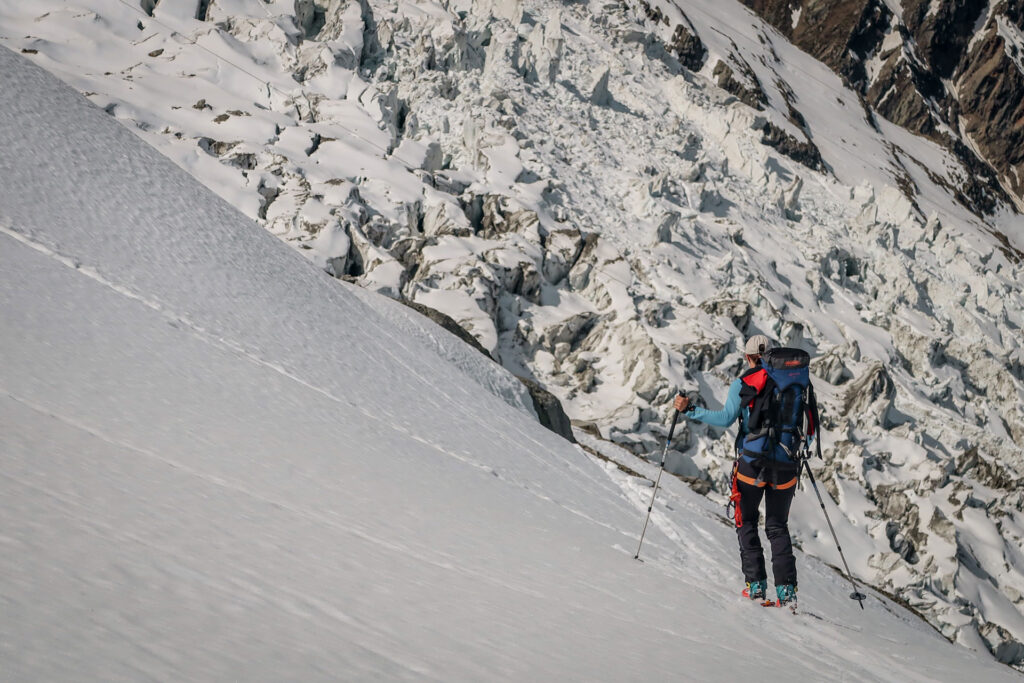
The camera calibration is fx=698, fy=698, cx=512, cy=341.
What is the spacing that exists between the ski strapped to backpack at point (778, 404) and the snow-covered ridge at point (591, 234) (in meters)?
12.7

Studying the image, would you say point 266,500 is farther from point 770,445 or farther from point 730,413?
point 770,445

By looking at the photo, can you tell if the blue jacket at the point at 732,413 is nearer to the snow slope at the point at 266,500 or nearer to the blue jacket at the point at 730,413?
the blue jacket at the point at 730,413

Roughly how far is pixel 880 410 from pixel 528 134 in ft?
55.7

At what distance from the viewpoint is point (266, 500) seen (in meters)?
3.30

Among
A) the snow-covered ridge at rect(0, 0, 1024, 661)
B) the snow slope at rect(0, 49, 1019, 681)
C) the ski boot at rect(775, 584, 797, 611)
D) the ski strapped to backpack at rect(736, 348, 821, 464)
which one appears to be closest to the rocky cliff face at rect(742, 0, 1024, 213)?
the snow-covered ridge at rect(0, 0, 1024, 661)

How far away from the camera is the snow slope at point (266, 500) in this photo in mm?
1892

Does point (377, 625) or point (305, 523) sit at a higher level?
point (377, 625)

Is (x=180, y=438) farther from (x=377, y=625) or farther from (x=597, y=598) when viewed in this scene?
(x=597, y=598)

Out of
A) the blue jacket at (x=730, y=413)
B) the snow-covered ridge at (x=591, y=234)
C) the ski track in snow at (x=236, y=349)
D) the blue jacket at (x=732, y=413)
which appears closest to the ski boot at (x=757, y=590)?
the blue jacket at (x=732, y=413)

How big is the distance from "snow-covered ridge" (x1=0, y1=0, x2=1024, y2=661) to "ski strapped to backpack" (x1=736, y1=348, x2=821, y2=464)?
41.7 ft

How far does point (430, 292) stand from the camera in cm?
2005

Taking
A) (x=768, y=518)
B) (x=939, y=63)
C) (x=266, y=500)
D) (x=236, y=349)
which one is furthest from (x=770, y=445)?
(x=939, y=63)

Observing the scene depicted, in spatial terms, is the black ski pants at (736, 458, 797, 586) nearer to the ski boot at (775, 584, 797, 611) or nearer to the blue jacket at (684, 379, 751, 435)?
the ski boot at (775, 584, 797, 611)

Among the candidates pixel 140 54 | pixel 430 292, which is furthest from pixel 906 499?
pixel 140 54
